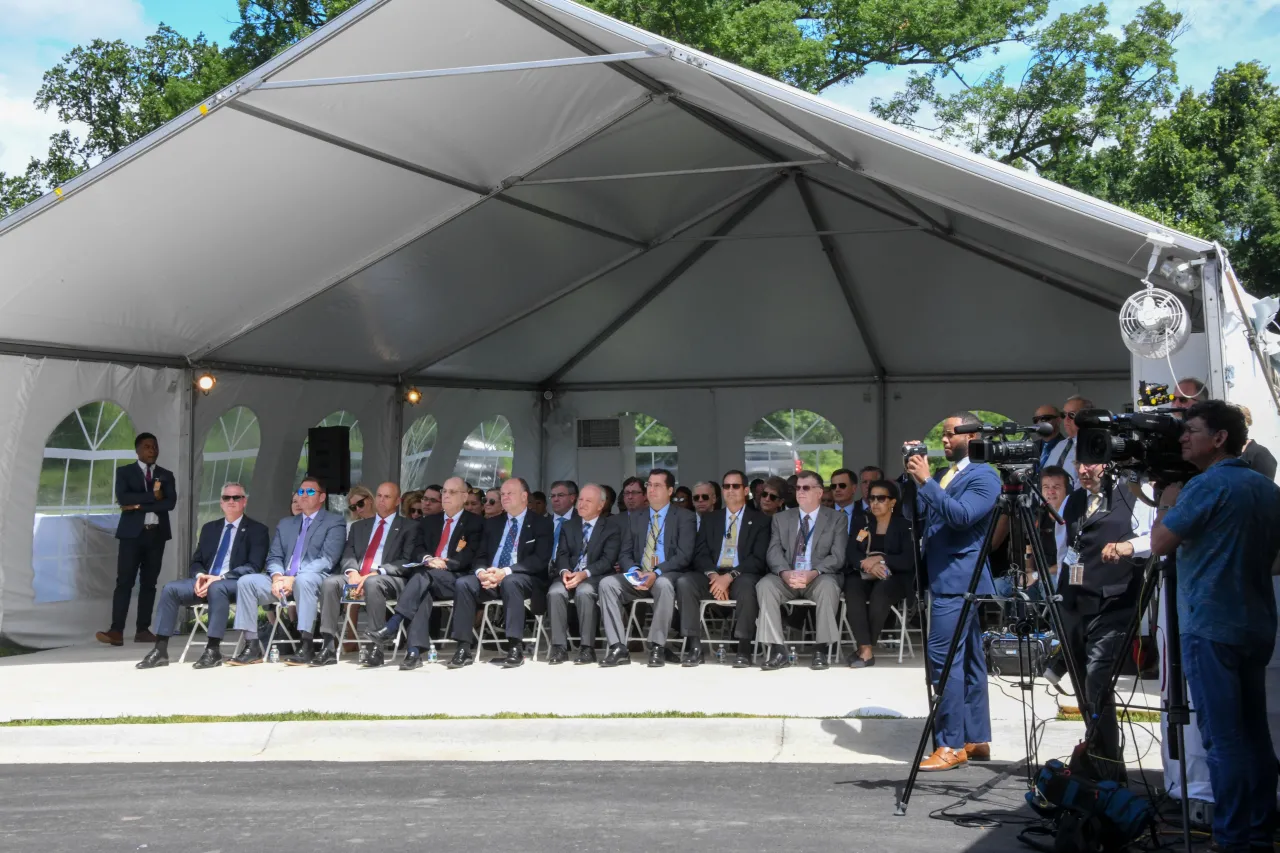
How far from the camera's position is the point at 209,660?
30.5 feet

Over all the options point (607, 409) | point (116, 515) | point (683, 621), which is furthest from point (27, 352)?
point (607, 409)

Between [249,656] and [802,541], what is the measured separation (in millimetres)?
4388

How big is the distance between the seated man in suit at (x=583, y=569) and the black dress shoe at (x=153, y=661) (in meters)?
2.92

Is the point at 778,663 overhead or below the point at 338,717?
overhead

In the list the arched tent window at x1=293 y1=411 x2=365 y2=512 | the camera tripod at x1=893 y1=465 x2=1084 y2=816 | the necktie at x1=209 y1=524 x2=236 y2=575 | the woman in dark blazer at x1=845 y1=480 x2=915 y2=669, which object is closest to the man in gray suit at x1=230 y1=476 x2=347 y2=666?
the necktie at x1=209 y1=524 x2=236 y2=575

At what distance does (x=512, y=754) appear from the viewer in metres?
6.71

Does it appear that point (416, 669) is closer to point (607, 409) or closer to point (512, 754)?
point (512, 754)

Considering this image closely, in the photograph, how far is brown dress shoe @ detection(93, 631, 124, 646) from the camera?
34.2 ft

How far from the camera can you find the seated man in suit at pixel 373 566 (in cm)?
945

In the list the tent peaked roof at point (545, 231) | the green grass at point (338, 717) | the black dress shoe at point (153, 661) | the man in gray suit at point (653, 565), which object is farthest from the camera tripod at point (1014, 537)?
the black dress shoe at point (153, 661)

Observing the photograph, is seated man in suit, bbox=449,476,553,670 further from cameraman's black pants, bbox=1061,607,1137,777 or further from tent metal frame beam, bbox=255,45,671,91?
cameraman's black pants, bbox=1061,607,1137,777

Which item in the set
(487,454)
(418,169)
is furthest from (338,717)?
(487,454)

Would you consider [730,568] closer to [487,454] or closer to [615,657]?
[615,657]

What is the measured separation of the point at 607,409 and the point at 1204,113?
13340 millimetres
